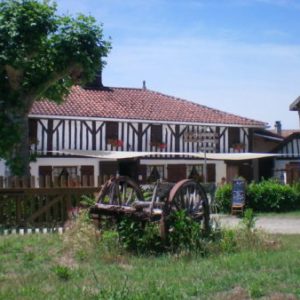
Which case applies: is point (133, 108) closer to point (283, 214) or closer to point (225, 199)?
point (225, 199)

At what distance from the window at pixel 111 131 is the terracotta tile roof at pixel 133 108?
488mm

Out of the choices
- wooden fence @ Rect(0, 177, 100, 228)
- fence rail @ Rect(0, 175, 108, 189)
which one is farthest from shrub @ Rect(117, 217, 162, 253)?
fence rail @ Rect(0, 175, 108, 189)

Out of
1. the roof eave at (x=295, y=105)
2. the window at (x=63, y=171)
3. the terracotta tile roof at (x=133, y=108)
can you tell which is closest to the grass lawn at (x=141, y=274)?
the roof eave at (x=295, y=105)

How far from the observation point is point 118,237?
895 centimetres

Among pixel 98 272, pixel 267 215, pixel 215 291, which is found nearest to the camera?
pixel 215 291

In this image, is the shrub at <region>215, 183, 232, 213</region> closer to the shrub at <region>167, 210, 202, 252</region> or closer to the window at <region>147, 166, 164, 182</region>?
the window at <region>147, 166, 164, 182</region>

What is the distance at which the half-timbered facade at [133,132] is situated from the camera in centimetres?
2838

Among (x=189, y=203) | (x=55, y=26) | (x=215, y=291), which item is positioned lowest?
(x=215, y=291)

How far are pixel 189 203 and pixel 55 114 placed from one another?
19.3 metres

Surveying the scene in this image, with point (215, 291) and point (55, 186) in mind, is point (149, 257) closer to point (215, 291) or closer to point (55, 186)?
point (215, 291)

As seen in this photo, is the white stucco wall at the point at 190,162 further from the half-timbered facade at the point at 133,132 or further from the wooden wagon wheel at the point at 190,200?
the wooden wagon wheel at the point at 190,200

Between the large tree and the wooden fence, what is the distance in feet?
8.87

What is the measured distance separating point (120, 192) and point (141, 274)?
3.74 m

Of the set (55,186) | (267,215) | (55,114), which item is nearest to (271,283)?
(55,186)
